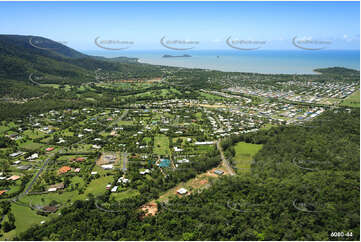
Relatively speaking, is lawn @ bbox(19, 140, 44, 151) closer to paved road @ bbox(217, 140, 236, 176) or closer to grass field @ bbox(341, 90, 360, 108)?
paved road @ bbox(217, 140, 236, 176)

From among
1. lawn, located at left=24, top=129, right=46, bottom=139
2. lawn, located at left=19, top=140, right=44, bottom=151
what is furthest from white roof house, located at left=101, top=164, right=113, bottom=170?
lawn, located at left=24, top=129, right=46, bottom=139

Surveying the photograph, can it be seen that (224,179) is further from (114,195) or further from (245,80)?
(245,80)

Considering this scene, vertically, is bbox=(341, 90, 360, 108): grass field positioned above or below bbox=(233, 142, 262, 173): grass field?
above

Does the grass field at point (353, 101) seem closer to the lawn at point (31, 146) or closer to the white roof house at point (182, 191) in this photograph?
the white roof house at point (182, 191)

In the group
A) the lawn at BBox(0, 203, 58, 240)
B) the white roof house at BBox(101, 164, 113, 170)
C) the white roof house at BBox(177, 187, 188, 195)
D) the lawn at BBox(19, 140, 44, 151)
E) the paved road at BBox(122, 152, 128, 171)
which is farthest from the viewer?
the lawn at BBox(19, 140, 44, 151)

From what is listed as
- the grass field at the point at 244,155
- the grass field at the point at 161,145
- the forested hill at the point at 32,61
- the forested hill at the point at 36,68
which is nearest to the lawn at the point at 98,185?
the grass field at the point at 161,145

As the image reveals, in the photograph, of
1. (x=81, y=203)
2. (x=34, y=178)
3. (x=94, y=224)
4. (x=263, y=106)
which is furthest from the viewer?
(x=263, y=106)

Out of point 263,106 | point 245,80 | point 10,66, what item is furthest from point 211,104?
point 10,66
